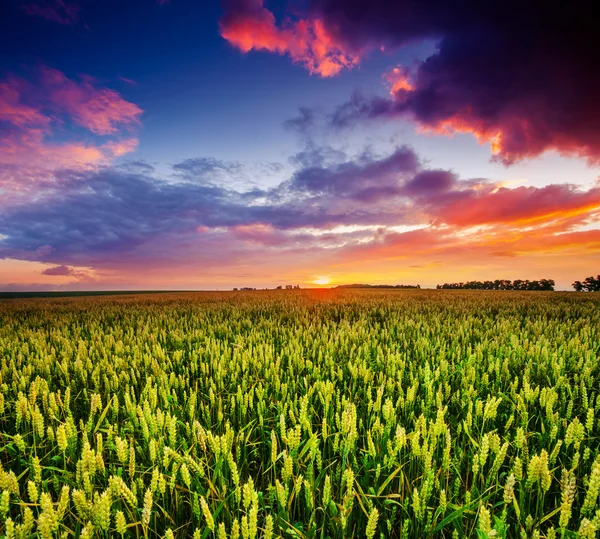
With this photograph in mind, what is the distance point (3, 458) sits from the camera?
2316mm

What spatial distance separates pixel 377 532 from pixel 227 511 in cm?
72

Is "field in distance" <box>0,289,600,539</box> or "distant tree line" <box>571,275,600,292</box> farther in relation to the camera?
"distant tree line" <box>571,275,600,292</box>

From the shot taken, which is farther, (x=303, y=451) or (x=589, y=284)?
(x=589, y=284)

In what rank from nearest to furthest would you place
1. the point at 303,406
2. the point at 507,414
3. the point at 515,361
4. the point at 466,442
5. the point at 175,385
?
1. the point at 303,406
2. the point at 466,442
3. the point at 507,414
4. the point at 175,385
5. the point at 515,361

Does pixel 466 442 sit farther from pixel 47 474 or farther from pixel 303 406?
pixel 47 474

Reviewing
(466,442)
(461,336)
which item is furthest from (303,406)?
(461,336)

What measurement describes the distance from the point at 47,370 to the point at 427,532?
12.0 feet

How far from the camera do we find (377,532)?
5.34ft

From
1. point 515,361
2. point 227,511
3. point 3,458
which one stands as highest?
point 515,361

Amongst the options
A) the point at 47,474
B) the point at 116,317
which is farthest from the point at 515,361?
the point at 116,317

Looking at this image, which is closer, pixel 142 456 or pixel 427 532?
pixel 427 532

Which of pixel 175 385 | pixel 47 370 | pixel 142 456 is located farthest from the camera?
pixel 47 370

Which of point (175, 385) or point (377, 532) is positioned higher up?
point (175, 385)

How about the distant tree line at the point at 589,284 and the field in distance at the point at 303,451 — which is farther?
the distant tree line at the point at 589,284
